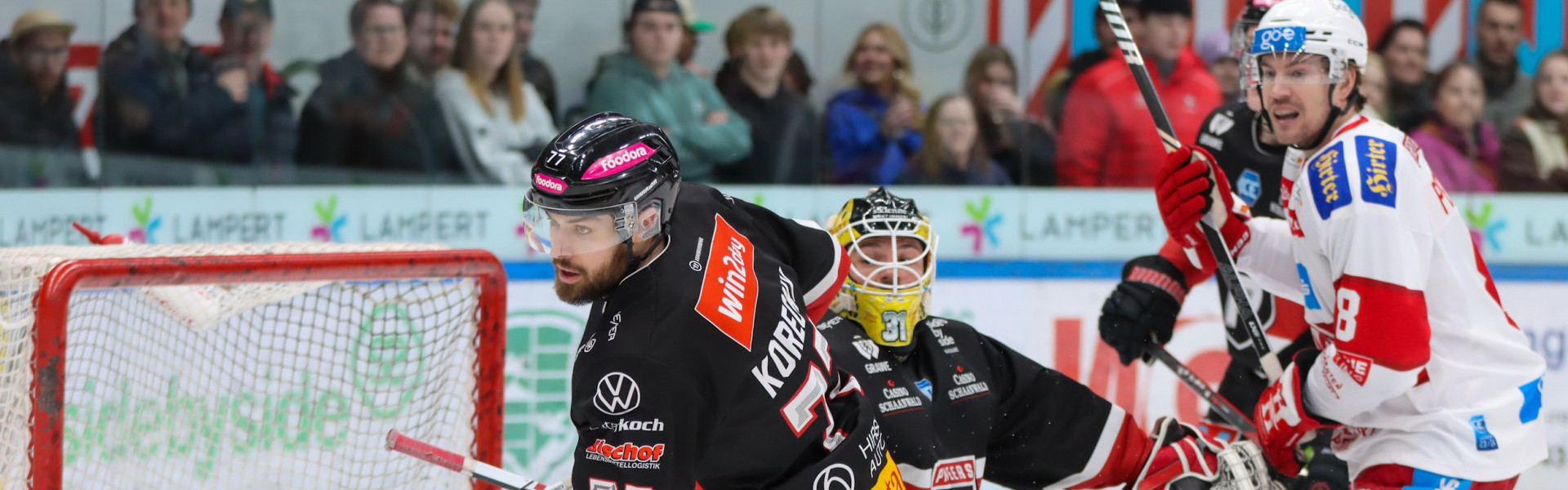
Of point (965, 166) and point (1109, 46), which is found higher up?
point (1109, 46)

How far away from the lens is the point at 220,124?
14.5ft

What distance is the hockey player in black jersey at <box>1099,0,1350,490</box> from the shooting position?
10.1 ft

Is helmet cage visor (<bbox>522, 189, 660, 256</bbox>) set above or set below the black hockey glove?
above

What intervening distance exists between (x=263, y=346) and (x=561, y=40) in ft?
6.73

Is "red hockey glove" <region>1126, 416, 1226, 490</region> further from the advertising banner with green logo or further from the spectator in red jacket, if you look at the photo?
the spectator in red jacket

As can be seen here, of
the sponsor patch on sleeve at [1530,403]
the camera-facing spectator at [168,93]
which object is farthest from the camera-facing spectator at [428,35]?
the sponsor patch on sleeve at [1530,403]

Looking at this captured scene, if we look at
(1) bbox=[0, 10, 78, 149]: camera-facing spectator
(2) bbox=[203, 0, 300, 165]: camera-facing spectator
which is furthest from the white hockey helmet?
(1) bbox=[0, 10, 78, 149]: camera-facing spectator

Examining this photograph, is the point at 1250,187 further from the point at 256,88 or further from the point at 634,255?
the point at 256,88

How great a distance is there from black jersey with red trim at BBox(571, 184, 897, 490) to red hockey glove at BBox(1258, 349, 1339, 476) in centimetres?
77

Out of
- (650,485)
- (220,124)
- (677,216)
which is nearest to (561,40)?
(220,124)

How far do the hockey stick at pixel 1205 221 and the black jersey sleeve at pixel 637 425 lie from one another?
1298 millimetres

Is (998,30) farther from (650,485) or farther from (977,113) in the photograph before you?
(650,485)

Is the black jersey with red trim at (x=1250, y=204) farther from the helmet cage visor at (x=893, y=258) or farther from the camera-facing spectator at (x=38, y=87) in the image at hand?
the camera-facing spectator at (x=38, y=87)

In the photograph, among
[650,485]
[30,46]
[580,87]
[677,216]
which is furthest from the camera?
[580,87]
